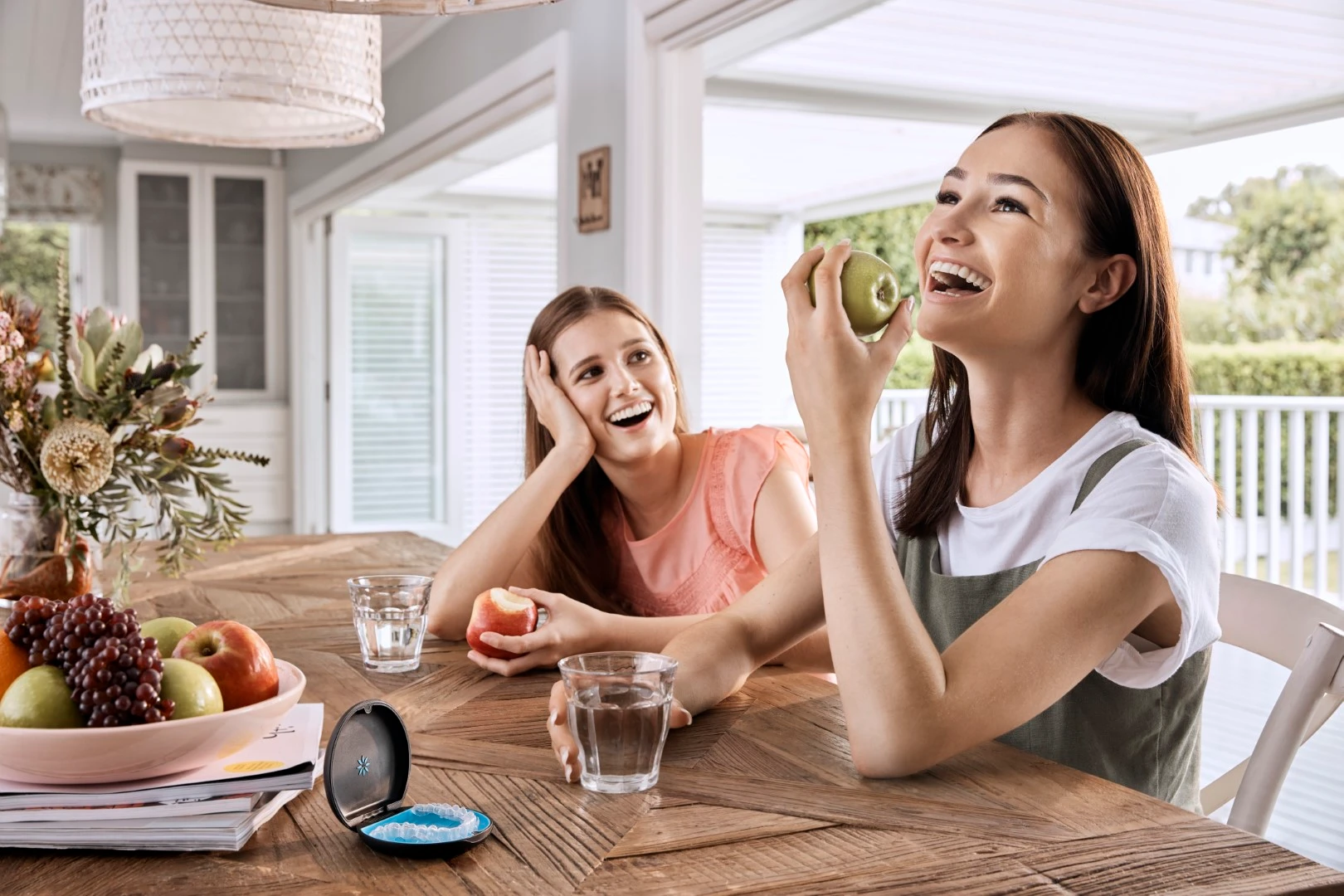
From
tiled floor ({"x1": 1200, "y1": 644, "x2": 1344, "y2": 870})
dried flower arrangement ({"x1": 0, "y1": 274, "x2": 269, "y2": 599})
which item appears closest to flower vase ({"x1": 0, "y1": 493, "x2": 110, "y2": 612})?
dried flower arrangement ({"x1": 0, "y1": 274, "x2": 269, "y2": 599})

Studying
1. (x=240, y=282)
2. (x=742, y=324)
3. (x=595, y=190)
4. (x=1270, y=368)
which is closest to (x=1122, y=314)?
(x=595, y=190)

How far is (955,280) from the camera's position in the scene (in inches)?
48.7

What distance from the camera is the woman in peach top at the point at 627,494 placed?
1848 millimetres

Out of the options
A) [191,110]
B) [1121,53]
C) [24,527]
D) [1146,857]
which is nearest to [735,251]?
[1121,53]

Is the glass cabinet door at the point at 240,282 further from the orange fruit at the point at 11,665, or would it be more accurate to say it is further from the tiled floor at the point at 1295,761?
the orange fruit at the point at 11,665

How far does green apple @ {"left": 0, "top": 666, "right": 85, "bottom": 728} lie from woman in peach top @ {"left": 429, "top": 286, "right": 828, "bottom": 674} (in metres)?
0.90

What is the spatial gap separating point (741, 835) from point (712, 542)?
1.05 metres

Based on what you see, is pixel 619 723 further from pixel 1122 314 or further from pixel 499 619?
pixel 1122 314

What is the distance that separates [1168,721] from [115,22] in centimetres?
193

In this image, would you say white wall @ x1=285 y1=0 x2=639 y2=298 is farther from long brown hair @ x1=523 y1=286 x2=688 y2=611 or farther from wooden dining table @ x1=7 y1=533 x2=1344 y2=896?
wooden dining table @ x1=7 y1=533 x2=1344 y2=896

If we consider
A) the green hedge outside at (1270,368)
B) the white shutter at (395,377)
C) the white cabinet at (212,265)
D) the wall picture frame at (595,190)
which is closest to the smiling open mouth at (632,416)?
the wall picture frame at (595,190)

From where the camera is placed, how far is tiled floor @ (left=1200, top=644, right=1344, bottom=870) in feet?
9.00

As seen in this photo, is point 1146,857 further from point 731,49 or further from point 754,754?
point 731,49

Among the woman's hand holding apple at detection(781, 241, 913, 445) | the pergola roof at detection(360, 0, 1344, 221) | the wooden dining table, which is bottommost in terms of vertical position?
the wooden dining table
